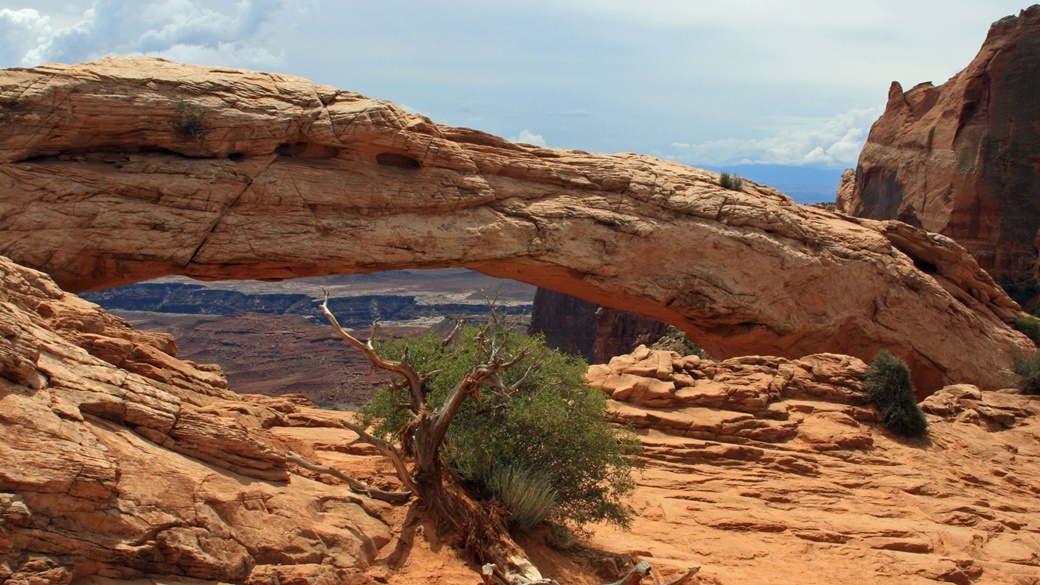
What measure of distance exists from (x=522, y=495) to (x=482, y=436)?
1022mm

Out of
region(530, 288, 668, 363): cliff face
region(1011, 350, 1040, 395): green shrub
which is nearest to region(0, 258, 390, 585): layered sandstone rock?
region(1011, 350, 1040, 395): green shrub

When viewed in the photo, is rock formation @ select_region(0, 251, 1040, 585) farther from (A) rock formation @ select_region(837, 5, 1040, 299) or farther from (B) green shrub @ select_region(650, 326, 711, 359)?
(A) rock formation @ select_region(837, 5, 1040, 299)

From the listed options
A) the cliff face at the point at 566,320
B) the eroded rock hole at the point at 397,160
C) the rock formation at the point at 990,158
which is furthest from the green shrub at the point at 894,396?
the cliff face at the point at 566,320

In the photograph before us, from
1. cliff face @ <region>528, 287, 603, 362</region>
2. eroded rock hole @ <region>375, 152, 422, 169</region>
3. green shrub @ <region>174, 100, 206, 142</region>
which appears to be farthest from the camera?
cliff face @ <region>528, 287, 603, 362</region>

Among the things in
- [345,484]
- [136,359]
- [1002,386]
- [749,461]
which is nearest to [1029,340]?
[1002,386]

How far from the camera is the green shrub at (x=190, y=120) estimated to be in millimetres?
16359

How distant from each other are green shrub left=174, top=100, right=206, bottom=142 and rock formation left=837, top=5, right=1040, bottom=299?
25.8 m

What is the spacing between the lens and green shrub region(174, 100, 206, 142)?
16359mm

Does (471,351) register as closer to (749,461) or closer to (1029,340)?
(749,461)

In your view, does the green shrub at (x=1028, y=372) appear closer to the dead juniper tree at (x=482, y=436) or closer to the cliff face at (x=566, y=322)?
A: the dead juniper tree at (x=482, y=436)

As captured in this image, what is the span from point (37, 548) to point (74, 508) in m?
0.41

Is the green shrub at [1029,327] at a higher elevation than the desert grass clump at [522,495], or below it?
higher

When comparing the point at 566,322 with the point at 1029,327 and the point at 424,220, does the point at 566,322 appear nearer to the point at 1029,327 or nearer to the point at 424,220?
the point at 1029,327

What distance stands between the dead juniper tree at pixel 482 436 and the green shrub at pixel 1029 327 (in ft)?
52.2
